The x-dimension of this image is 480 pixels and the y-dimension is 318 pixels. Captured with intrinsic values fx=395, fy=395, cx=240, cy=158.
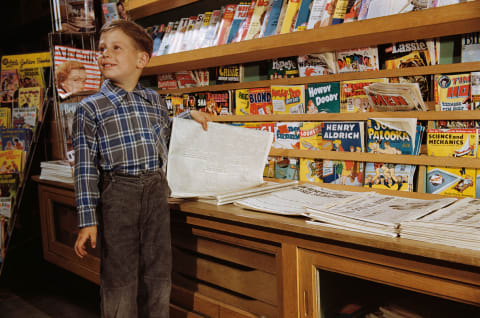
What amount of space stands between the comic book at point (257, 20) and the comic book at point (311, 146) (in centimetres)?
45

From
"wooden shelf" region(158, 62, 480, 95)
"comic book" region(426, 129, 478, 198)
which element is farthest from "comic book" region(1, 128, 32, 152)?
"comic book" region(426, 129, 478, 198)

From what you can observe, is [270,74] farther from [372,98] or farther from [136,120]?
[136,120]

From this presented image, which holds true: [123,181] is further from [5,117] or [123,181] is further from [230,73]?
[5,117]

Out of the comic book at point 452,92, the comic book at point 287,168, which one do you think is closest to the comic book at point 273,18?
the comic book at point 287,168

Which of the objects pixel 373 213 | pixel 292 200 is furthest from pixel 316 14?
pixel 373 213

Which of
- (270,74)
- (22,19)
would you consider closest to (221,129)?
(270,74)

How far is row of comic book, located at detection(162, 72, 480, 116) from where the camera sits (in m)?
1.30

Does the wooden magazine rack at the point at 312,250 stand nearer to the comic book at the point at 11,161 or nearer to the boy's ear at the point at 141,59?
the boy's ear at the point at 141,59

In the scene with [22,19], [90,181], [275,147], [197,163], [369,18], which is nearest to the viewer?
[90,181]

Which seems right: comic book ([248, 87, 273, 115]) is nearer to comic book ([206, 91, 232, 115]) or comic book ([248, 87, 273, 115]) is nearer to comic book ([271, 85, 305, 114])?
comic book ([271, 85, 305, 114])

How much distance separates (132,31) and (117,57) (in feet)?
0.37

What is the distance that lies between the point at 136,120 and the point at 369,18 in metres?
0.85

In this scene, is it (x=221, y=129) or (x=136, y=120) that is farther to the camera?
(x=221, y=129)

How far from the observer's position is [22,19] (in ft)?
10.9
